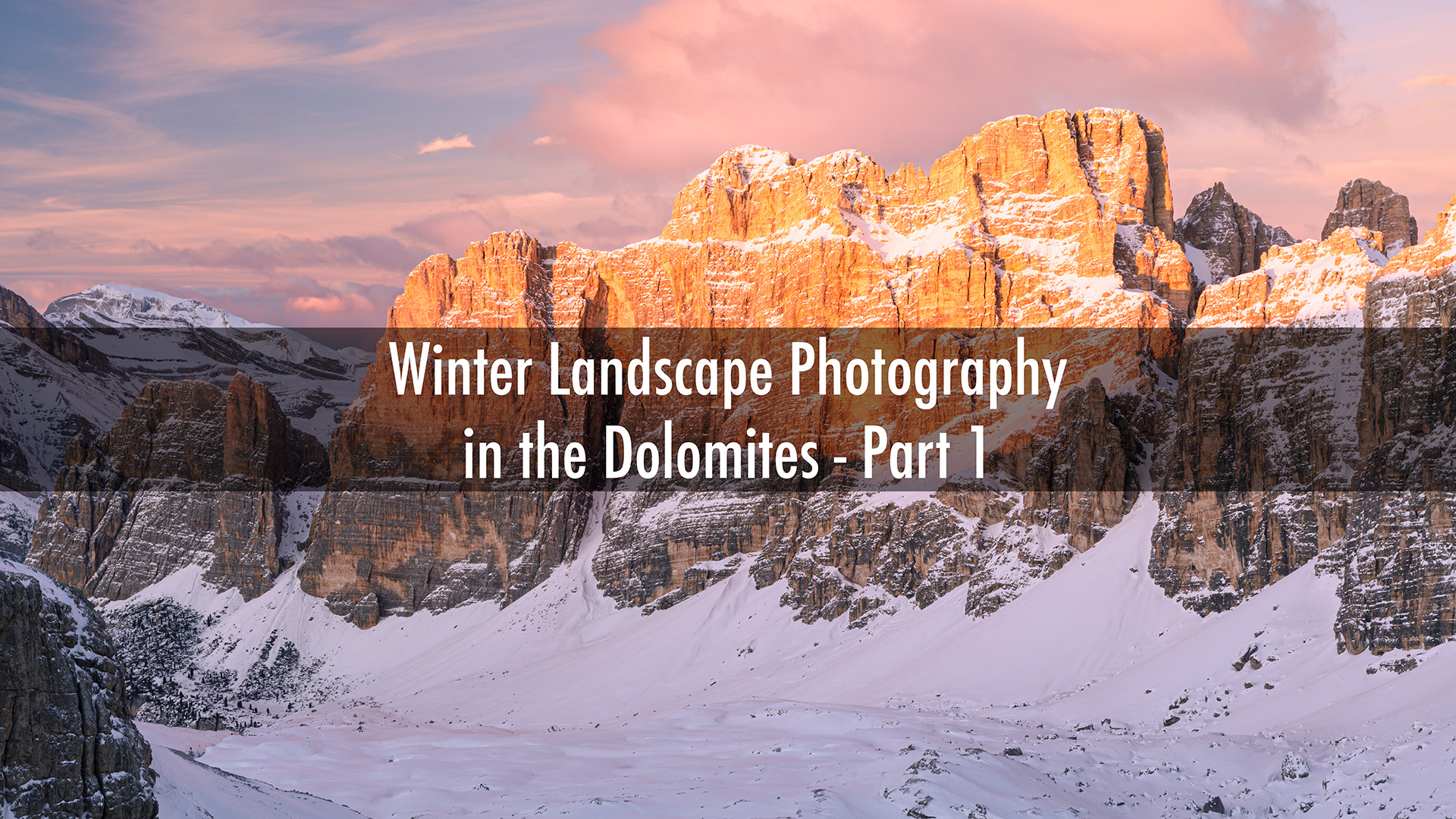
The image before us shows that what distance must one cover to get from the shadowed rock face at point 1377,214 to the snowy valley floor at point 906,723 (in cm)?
5918

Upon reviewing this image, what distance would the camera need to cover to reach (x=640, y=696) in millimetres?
156375

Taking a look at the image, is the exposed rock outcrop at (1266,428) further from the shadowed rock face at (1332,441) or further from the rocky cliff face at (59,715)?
the rocky cliff face at (59,715)

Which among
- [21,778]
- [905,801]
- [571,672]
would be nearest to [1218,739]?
[905,801]

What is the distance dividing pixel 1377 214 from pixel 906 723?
11672cm

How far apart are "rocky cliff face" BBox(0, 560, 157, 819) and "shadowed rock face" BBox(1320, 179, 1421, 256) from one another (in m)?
165

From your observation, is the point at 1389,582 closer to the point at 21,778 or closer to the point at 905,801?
the point at 905,801

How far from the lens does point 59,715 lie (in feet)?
129

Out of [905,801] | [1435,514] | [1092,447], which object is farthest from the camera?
[1092,447]

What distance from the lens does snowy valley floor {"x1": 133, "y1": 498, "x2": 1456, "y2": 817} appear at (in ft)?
233

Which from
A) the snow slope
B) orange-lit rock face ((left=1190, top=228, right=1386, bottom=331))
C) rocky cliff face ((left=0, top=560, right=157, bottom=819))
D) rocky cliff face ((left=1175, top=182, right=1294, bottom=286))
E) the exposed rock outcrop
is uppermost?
rocky cliff face ((left=1175, top=182, right=1294, bottom=286))

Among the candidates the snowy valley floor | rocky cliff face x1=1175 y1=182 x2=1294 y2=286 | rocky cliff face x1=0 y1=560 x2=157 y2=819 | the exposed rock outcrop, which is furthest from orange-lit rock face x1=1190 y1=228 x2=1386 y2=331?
rocky cliff face x1=0 y1=560 x2=157 y2=819

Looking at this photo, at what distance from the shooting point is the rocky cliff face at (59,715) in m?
38.4

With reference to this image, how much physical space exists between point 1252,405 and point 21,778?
123858 mm

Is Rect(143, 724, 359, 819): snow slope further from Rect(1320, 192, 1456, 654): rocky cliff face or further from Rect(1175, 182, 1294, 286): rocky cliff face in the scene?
Rect(1175, 182, 1294, 286): rocky cliff face
